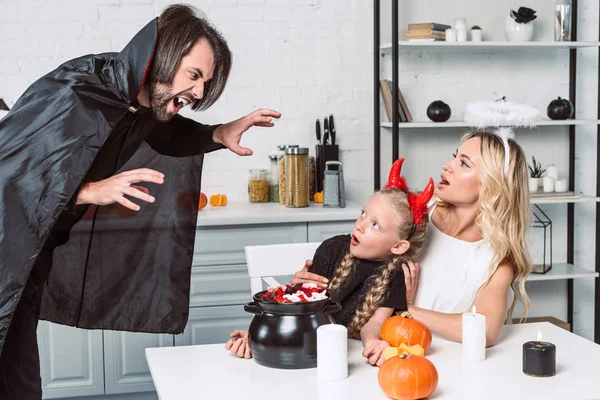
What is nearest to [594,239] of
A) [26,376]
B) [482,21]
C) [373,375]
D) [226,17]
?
[482,21]

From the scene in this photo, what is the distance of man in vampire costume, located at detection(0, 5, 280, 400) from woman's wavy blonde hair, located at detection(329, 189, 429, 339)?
16.5 inches

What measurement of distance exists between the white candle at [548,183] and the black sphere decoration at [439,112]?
23.1 inches

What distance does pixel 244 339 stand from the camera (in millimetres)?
1927

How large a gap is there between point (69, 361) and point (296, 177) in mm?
1262

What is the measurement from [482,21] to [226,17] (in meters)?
1.30

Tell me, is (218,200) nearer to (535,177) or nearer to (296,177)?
(296,177)

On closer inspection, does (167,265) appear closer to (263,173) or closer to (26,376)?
(26,376)

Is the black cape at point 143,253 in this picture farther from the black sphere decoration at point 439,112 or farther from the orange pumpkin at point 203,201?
the black sphere decoration at point 439,112

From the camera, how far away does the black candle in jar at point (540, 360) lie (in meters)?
1.75

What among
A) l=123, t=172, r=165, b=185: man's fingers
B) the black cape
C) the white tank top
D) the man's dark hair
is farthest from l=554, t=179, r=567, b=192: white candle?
l=123, t=172, r=165, b=185: man's fingers

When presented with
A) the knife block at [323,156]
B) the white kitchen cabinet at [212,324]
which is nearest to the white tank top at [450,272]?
the white kitchen cabinet at [212,324]

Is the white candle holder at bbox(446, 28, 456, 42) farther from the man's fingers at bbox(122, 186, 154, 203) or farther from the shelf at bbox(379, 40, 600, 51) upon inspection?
the man's fingers at bbox(122, 186, 154, 203)

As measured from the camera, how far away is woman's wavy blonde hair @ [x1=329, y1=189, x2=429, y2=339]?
2119 millimetres

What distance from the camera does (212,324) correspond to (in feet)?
11.4
